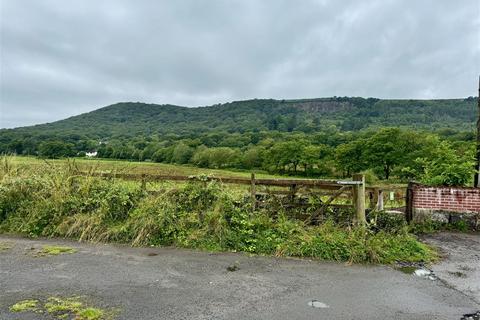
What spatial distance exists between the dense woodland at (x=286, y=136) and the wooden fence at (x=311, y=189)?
10.4ft

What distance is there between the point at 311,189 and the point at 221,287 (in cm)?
360

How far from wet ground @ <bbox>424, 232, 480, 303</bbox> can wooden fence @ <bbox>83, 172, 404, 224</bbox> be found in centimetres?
160

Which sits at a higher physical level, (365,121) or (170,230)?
(365,121)

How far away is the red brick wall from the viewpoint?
852cm

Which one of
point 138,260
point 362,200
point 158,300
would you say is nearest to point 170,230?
point 138,260

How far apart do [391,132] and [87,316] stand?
6891 centimetres

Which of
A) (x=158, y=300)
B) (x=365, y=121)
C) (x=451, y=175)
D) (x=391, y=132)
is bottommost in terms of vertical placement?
(x=158, y=300)

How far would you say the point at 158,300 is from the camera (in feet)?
15.0

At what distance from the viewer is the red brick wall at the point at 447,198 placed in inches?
335

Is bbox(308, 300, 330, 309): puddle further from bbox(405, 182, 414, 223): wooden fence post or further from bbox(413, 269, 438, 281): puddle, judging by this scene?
bbox(405, 182, 414, 223): wooden fence post

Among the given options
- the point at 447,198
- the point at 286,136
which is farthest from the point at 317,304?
the point at 286,136

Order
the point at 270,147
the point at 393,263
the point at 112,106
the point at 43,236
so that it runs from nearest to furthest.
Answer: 1. the point at 393,263
2. the point at 43,236
3. the point at 270,147
4. the point at 112,106

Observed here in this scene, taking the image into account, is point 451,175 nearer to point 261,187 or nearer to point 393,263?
point 393,263

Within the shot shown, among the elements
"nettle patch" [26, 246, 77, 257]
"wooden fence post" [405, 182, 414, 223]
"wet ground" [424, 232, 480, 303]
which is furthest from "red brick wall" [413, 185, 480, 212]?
"nettle patch" [26, 246, 77, 257]
